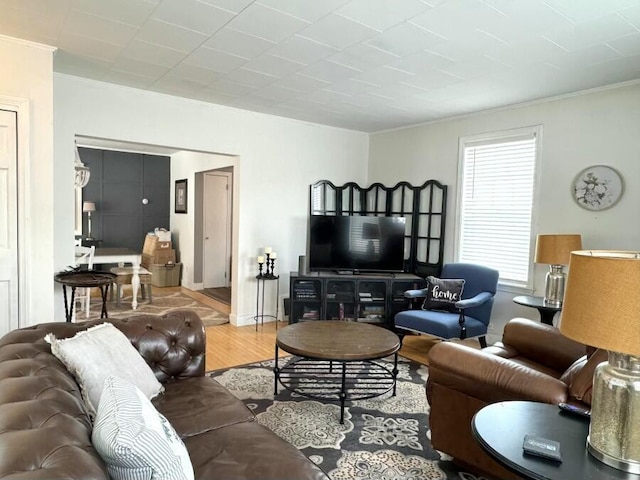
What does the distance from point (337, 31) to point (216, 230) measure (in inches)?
214

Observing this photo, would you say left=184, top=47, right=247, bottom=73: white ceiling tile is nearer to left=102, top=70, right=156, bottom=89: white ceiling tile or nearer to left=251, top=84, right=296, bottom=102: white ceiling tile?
left=251, top=84, right=296, bottom=102: white ceiling tile

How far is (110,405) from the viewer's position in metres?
1.20

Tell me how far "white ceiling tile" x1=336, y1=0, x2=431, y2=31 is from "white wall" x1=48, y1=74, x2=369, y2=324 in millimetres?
2590

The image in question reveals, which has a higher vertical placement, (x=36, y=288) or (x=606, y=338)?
(x=606, y=338)

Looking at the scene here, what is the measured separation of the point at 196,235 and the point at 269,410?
5.03m

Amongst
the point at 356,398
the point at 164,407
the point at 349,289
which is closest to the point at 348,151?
the point at 349,289

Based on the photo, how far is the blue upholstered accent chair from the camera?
398cm

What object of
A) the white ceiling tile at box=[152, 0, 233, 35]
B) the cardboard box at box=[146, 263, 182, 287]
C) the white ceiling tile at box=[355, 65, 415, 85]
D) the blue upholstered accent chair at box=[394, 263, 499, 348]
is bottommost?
the cardboard box at box=[146, 263, 182, 287]

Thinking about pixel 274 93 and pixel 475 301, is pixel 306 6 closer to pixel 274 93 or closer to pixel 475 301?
pixel 274 93

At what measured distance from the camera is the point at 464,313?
4.30m

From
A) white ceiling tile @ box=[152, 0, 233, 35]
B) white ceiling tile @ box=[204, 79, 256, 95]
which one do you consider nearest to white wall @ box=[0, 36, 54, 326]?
white ceiling tile @ box=[152, 0, 233, 35]

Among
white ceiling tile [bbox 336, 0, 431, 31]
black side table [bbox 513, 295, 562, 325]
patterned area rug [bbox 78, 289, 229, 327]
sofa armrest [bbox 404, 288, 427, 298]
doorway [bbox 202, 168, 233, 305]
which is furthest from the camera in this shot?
doorway [bbox 202, 168, 233, 305]

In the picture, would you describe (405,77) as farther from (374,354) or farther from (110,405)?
(110,405)

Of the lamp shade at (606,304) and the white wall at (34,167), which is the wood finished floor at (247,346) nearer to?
the white wall at (34,167)
